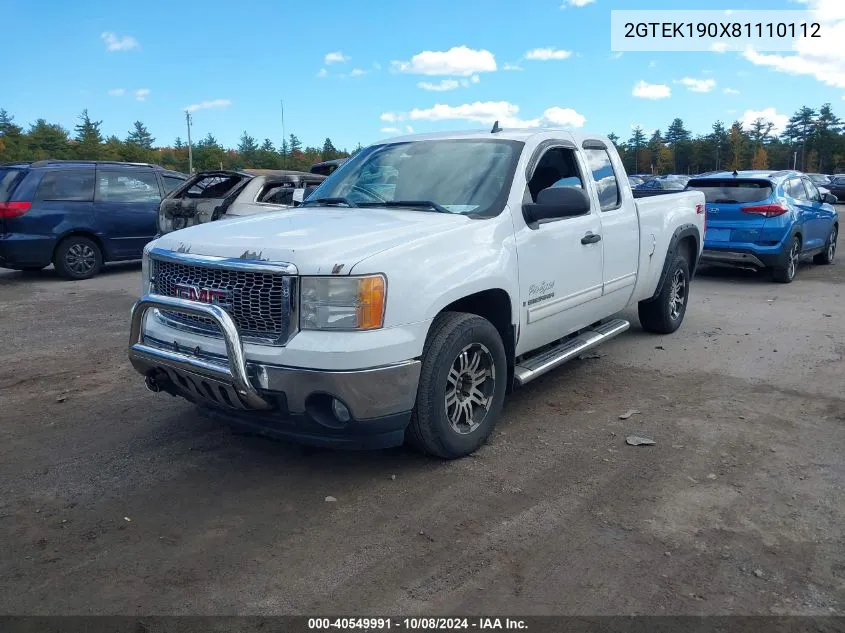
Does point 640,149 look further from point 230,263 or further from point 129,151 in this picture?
point 230,263

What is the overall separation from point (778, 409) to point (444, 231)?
296cm

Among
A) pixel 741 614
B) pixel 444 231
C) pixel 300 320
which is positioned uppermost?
pixel 444 231

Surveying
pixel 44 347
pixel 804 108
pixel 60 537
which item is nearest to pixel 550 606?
pixel 60 537

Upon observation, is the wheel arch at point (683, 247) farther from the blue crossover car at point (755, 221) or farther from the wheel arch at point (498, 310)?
the blue crossover car at point (755, 221)

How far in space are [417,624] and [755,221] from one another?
31.8 feet

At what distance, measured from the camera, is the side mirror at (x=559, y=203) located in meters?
4.50

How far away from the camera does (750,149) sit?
10519 centimetres

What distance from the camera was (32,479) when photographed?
407 cm

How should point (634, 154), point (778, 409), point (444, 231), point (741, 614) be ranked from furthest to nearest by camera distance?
point (634, 154), point (778, 409), point (444, 231), point (741, 614)

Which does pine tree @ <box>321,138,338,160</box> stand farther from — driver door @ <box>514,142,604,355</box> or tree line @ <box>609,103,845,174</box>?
driver door @ <box>514,142,604,355</box>

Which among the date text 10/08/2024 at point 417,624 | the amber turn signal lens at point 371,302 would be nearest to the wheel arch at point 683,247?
the amber turn signal lens at point 371,302

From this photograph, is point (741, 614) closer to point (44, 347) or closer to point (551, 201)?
point (551, 201)

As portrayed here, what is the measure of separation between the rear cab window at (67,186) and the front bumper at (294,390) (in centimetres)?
881

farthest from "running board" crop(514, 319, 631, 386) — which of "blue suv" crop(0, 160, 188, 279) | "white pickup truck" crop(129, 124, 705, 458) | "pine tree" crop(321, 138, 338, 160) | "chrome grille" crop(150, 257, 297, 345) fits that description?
"pine tree" crop(321, 138, 338, 160)
